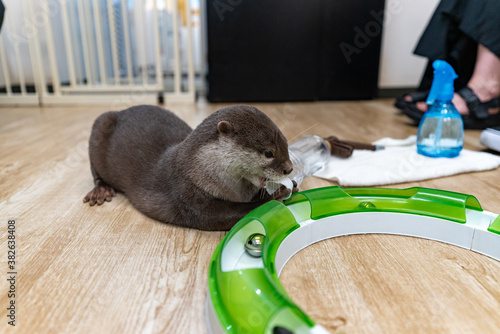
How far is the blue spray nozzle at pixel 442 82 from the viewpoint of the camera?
55.8 inches

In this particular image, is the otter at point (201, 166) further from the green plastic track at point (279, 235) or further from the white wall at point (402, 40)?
the white wall at point (402, 40)

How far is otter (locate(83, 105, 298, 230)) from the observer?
854mm

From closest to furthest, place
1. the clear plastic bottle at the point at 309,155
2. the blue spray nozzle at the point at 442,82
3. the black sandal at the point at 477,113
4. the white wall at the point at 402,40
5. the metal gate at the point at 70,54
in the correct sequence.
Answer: the clear plastic bottle at the point at 309,155 → the blue spray nozzle at the point at 442,82 → the black sandal at the point at 477,113 → the metal gate at the point at 70,54 → the white wall at the point at 402,40

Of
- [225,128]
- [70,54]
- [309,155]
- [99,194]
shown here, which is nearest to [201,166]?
[225,128]

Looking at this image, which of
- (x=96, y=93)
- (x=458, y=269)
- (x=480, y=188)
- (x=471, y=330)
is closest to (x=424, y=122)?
(x=480, y=188)

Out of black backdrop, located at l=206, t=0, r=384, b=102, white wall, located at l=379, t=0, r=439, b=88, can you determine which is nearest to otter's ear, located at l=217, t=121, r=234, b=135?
black backdrop, located at l=206, t=0, r=384, b=102

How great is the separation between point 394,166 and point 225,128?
0.79 metres

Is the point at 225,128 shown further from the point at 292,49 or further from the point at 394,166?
the point at 292,49

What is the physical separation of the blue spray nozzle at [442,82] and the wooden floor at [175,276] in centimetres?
38

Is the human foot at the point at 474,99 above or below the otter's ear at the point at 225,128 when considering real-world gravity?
below

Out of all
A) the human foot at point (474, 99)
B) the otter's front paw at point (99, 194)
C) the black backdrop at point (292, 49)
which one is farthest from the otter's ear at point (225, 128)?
the black backdrop at point (292, 49)

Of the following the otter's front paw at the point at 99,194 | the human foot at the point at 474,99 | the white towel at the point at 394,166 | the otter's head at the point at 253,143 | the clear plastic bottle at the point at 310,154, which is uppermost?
the otter's head at the point at 253,143

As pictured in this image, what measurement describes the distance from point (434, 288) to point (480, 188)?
2.14 ft

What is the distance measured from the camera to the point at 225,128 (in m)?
0.85
